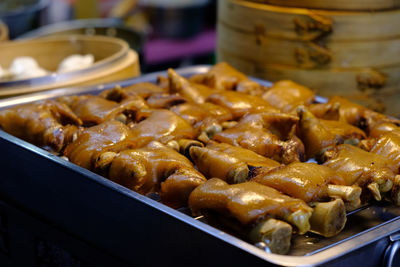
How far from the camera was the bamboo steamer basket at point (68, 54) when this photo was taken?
2.78m

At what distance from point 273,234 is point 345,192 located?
0.31 meters

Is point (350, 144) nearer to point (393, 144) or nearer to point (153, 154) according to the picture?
point (393, 144)

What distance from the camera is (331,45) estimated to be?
2.75 meters

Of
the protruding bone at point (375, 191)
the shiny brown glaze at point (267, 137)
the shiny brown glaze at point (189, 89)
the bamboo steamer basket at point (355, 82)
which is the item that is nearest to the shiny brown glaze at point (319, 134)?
the shiny brown glaze at point (267, 137)

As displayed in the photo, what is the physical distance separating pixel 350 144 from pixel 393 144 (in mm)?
175

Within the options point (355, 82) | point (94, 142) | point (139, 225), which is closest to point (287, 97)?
point (355, 82)

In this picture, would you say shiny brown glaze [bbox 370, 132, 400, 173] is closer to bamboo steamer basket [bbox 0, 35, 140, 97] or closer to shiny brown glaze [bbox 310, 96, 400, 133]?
shiny brown glaze [bbox 310, 96, 400, 133]

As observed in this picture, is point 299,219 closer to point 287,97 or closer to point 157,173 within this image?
point 157,173

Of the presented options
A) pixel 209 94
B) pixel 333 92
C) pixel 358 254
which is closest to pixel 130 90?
pixel 209 94

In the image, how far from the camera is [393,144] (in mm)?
1760

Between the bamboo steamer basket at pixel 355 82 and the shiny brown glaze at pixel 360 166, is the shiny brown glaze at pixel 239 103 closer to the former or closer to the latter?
the shiny brown glaze at pixel 360 166

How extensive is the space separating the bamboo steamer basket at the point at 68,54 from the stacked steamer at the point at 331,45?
0.74 m

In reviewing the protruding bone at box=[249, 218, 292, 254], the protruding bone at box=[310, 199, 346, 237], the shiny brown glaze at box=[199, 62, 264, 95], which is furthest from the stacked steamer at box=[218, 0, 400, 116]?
the protruding bone at box=[249, 218, 292, 254]

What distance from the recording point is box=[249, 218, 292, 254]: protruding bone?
132 cm
